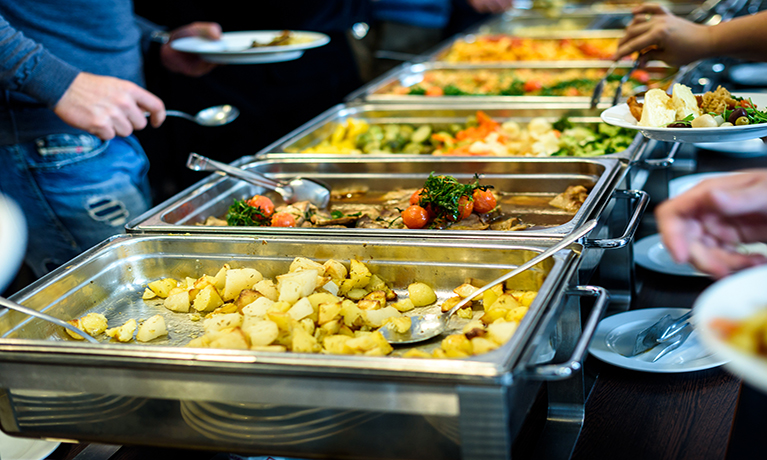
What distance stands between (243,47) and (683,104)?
2061 mm

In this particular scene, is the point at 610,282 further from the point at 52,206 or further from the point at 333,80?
the point at 333,80

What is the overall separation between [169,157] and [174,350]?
4.05 metres

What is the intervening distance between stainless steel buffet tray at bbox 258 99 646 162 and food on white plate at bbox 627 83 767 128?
91 centimetres

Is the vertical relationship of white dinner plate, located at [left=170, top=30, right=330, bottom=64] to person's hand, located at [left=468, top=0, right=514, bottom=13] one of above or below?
above

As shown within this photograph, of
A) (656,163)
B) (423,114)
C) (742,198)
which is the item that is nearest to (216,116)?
(423,114)

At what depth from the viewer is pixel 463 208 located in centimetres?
184

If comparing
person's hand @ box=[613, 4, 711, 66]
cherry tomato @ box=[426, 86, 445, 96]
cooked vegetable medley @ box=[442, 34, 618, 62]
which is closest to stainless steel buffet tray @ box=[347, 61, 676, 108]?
cherry tomato @ box=[426, 86, 445, 96]

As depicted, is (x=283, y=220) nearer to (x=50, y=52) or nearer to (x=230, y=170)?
(x=230, y=170)

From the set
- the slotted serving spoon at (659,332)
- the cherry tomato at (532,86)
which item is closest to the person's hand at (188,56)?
the cherry tomato at (532,86)

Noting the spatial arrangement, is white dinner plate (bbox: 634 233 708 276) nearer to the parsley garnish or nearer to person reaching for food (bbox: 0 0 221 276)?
the parsley garnish

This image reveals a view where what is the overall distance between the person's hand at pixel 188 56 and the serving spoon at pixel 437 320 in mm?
2089

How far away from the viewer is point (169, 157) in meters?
4.93

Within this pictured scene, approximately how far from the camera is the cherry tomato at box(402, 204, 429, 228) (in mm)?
1809

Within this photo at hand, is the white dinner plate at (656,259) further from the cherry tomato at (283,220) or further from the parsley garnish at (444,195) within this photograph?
the cherry tomato at (283,220)
